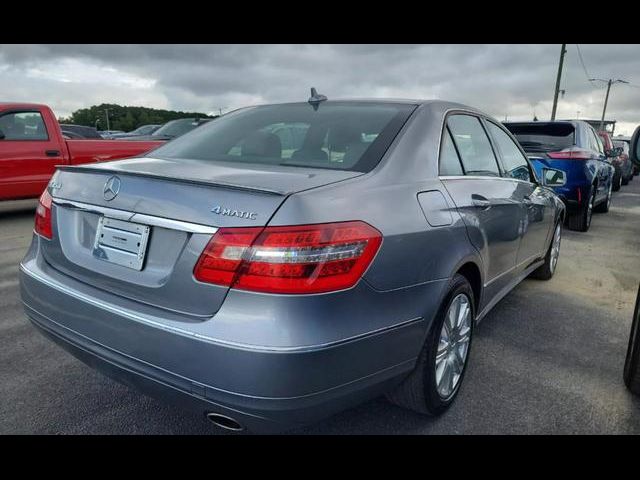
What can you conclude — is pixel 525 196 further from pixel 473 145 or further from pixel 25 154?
pixel 25 154

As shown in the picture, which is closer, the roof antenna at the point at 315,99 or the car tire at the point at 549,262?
the roof antenna at the point at 315,99

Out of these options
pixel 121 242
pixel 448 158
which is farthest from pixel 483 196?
pixel 121 242

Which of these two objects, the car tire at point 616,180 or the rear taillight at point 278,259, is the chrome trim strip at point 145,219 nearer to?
the rear taillight at point 278,259

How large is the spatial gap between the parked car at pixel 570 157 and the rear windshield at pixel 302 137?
189 inches

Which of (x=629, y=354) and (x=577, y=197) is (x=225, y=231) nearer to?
(x=629, y=354)

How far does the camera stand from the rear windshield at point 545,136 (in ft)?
23.5

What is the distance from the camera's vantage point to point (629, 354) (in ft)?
8.94

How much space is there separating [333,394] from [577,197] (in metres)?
6.57

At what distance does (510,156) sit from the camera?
3.63 metres

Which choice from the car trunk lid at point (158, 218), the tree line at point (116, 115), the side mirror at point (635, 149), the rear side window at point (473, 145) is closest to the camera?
the car trunk lid at point (158, 218)

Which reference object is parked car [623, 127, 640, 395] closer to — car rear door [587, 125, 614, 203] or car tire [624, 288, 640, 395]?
car tire [624, 288, 640, 395]

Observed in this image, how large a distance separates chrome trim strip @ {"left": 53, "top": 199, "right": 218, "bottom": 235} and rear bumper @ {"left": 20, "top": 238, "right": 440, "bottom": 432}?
305 mm

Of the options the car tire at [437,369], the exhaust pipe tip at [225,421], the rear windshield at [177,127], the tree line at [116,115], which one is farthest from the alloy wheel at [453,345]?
the tree line at [116,115]
